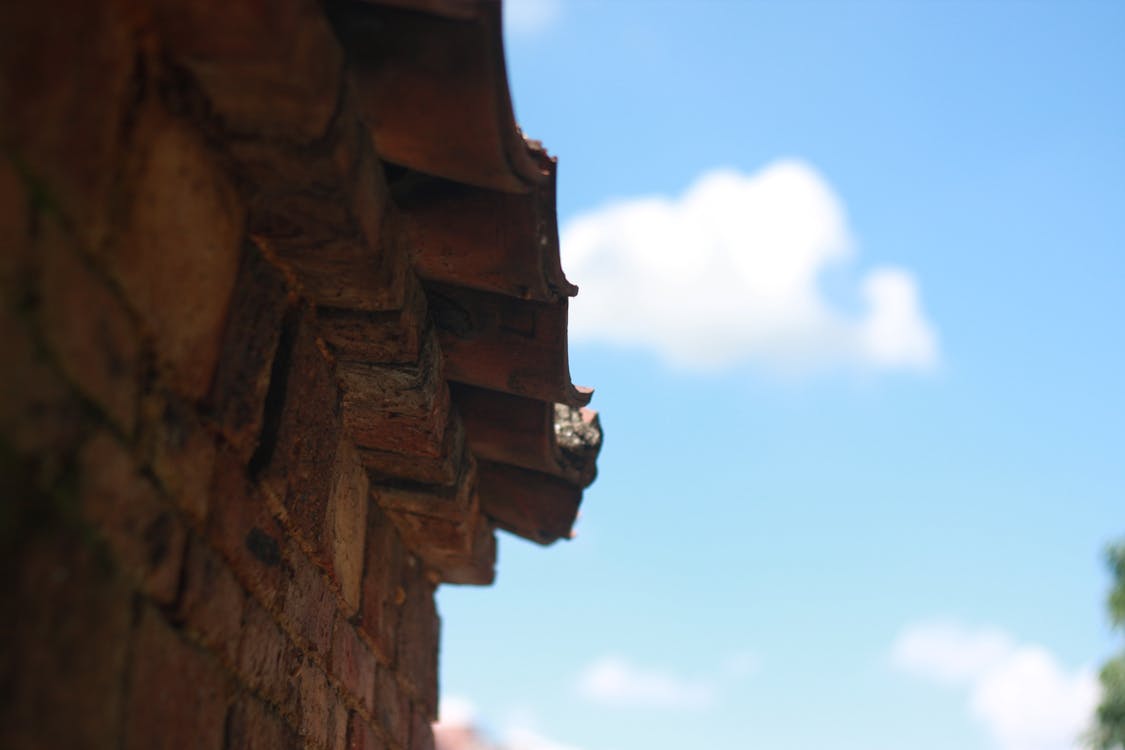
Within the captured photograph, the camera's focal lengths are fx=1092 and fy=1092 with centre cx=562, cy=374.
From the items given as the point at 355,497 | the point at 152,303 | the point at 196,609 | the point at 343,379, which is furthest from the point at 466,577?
the point at 152,303

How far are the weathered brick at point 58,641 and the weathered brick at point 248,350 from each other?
48 centimetres

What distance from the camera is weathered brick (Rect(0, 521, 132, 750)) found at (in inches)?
46.9

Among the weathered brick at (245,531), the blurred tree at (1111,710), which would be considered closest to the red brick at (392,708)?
the weathered brick at (245,531)

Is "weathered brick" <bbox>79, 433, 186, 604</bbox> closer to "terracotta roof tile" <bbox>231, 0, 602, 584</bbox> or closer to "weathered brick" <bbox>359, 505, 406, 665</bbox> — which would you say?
"terracotta roof tile" <bbox>231, 0, 602, 584</bbox>

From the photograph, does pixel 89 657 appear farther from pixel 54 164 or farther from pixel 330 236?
pixel 330 236

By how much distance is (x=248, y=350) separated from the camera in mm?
1964

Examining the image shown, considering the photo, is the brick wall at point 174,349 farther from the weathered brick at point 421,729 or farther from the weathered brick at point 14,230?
the weathered brick at point 421,729

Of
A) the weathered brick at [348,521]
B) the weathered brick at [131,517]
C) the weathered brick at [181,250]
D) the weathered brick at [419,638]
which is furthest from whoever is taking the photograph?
the weathered brick at [419,638]

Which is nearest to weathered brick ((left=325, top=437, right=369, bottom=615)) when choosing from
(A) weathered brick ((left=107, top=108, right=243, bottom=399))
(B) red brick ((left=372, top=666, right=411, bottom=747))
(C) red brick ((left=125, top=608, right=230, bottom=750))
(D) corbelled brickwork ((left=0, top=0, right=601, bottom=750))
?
(D) corbelled brickwork ((left=0, top=0, right=601, bottom=750))

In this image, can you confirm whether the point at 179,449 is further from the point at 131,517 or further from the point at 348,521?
the point at 348,521

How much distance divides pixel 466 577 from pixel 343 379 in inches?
70.4

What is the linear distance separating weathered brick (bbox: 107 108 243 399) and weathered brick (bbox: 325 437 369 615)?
95cm

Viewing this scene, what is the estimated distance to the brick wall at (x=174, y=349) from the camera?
125 centimetres

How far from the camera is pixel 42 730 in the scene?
1242 mm
